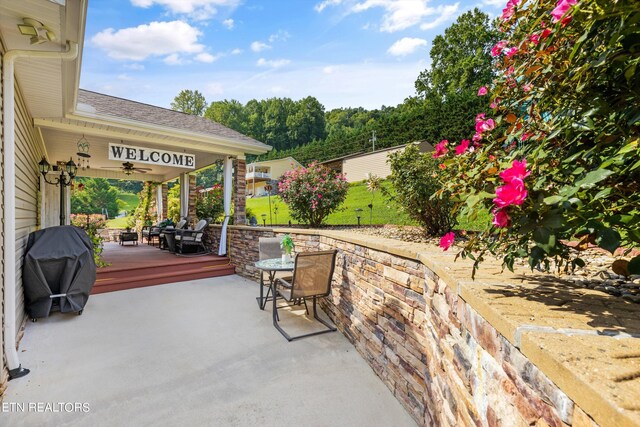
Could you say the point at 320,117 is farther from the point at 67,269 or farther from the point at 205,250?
the point at 67,269

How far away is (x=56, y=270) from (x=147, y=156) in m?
2.78

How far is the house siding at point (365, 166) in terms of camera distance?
1675 cm

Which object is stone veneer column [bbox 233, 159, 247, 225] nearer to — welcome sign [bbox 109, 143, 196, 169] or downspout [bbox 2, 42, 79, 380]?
welcome sign [bbox 109, 143, 196, 169]

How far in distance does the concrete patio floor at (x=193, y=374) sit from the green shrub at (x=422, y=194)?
5.94 feet

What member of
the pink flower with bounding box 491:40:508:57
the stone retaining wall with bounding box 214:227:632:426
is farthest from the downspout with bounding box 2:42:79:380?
the pink flower with bounding box 491:40:508:57

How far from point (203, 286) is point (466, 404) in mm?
5232

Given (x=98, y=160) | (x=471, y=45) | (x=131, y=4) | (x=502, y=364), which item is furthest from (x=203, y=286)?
(x=471, y=45)

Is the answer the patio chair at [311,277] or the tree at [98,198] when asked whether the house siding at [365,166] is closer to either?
the patio chair at [311,277]

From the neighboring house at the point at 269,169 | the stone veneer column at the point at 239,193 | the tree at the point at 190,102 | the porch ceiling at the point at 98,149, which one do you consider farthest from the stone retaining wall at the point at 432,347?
the tree at the point at 190,102

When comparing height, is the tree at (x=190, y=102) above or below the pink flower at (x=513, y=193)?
above

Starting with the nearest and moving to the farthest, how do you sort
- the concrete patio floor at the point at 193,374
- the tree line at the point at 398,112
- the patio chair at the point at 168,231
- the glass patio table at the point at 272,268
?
the concrete patio floor at the point at 193,374 < the glass patio table at the point at 272,268 < the patio chair at the point at 168,231 < the tree line at the point at 398,112

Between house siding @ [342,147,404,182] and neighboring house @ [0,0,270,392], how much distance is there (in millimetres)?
10447

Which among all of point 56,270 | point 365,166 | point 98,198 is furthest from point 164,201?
point 98,198

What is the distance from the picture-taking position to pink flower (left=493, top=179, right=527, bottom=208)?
0.87 meters
